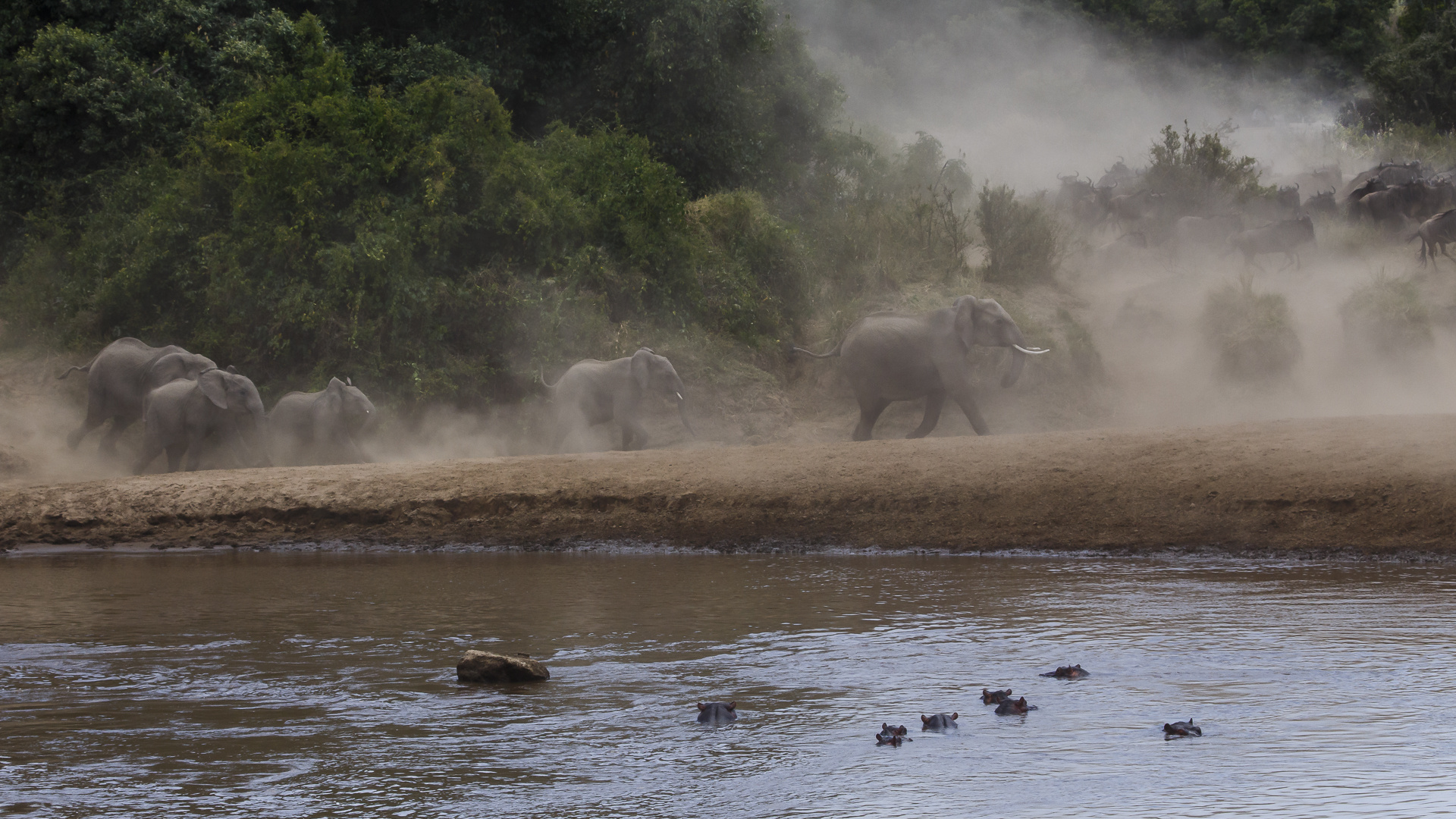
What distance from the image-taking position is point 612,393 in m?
15.2

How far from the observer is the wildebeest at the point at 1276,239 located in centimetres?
2112

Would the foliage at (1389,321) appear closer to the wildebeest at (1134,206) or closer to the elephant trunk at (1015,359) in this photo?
the elephant trunk at (1015,359)

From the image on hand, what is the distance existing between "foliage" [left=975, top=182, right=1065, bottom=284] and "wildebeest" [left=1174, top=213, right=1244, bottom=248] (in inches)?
94.0

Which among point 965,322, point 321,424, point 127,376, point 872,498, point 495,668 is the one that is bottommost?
point 495,668

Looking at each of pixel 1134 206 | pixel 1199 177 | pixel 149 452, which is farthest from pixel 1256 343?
pixel 149 452

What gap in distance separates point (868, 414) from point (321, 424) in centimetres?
589

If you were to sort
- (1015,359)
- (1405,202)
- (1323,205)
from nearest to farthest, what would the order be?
(1015,359)
(1405,202)
(1323,205)

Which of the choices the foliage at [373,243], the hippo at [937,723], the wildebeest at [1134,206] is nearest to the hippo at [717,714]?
the hippo at [937,723]

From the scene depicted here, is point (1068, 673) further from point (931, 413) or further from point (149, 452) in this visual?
point (149, 452)

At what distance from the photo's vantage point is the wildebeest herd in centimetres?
→ 2119

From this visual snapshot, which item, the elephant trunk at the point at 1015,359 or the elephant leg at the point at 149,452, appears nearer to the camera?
the elephant leg at the point at 149,452

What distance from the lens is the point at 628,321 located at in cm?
1811

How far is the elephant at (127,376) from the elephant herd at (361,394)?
0.01 metres

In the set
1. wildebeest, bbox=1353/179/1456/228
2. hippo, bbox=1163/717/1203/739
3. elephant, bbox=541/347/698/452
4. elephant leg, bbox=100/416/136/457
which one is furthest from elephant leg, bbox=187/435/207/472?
wildebeest, bbox=1353/179/1456/228
